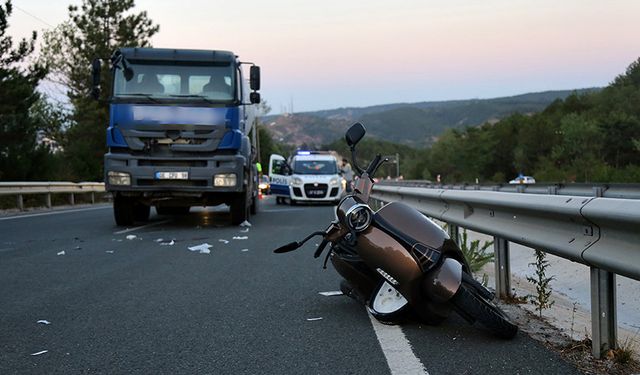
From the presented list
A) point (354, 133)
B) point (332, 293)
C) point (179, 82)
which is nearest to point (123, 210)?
point (179, 82)

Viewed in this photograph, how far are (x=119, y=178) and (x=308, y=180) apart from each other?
13306mm

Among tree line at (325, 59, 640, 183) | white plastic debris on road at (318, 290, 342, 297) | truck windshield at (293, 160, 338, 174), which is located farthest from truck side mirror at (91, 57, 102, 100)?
tree line at (325, 59, 640, 183)

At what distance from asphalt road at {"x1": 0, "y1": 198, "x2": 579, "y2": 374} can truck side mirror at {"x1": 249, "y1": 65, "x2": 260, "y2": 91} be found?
4.90 meters

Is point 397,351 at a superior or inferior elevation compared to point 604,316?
inferior

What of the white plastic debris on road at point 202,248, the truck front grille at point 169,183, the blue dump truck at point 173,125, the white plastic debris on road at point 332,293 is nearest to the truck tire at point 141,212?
the blue dump truck at point 173,125

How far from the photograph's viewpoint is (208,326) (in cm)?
414

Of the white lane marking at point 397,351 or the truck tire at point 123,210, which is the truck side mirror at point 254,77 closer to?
the truck tire at point 123,210

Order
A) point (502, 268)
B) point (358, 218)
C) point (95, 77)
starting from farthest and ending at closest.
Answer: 1. point (95, 77)
2. point (502, 268)
3. point (358, 218)

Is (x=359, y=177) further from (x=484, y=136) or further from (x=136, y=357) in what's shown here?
(x=484, y=136)

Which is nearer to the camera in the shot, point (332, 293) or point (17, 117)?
point (332, 293)

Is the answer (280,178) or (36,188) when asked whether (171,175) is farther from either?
(280,178)

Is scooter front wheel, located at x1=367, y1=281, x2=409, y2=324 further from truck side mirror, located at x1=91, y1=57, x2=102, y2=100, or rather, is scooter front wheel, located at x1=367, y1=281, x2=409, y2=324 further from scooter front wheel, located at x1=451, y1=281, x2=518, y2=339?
truck side mirror, located at x1=91, y1=57, x2=102, y2=100

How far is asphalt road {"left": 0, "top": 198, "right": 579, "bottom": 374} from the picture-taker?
3.28 metres

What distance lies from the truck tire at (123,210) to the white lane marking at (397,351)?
8907 millimetres
